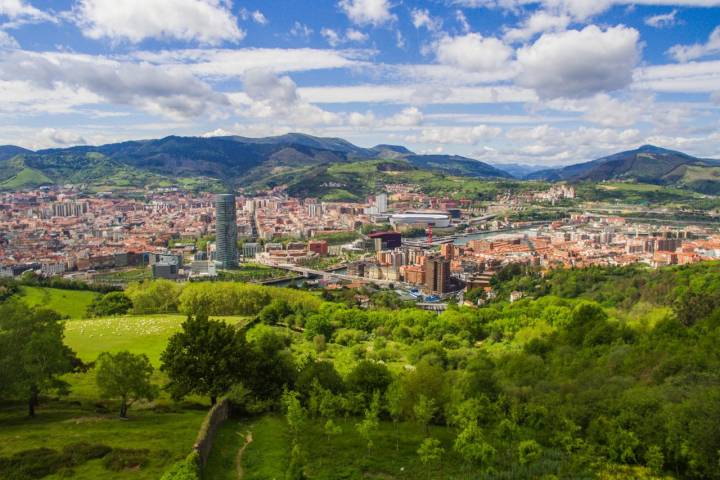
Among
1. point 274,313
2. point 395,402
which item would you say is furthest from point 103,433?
point 274,313

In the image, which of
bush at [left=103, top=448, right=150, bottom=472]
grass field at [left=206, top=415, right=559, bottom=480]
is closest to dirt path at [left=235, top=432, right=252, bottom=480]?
grass field at [left=206, top=415, right=559, bottom=480]

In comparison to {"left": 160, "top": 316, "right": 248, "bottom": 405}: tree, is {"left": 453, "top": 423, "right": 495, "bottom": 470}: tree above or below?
below

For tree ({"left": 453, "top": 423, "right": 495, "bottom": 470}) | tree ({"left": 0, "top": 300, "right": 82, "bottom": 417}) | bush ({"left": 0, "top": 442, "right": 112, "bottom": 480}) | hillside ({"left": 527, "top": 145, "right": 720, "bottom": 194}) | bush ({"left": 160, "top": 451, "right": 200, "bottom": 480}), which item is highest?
hillside ({"left": 527, "top": 145, "right": 720, "bottom": 194})

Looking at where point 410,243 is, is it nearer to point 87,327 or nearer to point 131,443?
point 87,327

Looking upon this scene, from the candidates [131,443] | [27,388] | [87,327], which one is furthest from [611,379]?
[87,327]

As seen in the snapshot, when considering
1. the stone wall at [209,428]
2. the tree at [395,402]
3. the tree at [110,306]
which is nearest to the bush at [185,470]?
the stone wall at [209,428]

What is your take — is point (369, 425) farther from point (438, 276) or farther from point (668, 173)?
point (668, 173)

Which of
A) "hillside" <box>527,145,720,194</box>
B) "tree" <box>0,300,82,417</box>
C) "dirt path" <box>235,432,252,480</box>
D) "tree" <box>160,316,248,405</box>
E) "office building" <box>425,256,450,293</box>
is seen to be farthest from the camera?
Result: "hillside" <box>527,145,720,194</box>

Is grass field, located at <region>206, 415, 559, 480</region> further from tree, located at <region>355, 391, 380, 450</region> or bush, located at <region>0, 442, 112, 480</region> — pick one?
bush, located at <region>0, 442, 112, 480</region>

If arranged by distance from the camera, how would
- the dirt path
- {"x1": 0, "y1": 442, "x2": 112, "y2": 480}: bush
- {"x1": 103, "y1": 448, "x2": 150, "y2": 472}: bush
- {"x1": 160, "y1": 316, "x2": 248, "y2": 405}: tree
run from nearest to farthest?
{"x1": 0, "y1": 442, "x2": 112, "y2": 480}: bush < {"x1": 103, "y1": 448, "x2": 150, "y2": 472}: bush < the dirt path < {"x1": 160, "y1": 316, "x2": 248, "y2": 405}: tree
